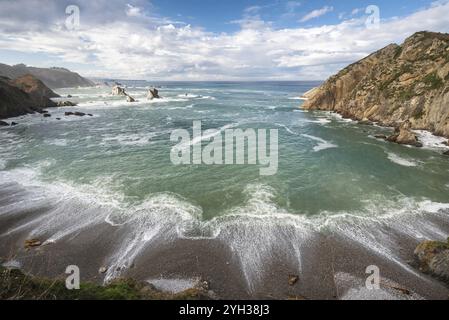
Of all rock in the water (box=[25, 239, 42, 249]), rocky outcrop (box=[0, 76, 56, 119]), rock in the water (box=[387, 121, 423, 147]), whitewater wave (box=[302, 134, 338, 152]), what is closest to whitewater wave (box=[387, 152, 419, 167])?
rock in the water (box=[387, 121, 423, 147])

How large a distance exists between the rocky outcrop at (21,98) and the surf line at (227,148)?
49.8m

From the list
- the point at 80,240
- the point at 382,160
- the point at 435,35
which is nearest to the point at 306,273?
the point at 80,240

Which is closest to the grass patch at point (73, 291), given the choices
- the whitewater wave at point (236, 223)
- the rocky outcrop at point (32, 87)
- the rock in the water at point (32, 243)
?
the whitewater wave at point (236, 223)

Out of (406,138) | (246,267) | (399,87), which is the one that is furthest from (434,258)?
(399,87)

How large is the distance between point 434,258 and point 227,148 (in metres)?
31.5

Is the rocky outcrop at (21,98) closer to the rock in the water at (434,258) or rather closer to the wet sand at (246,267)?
the wet sand at (246,267)

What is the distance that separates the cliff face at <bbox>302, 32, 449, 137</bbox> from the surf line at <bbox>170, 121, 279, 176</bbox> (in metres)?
30.5

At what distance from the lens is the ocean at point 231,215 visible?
1691 cm

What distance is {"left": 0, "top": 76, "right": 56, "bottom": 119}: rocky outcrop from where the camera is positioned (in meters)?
70.6

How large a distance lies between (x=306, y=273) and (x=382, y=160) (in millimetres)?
29333

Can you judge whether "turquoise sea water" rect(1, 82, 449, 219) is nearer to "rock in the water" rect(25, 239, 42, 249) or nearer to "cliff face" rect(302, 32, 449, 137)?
"rock in the water" rect(25, 239, 42, 249)

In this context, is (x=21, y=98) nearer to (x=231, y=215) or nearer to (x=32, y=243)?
(x=32, y=243)

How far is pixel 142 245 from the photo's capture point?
19.3 m
